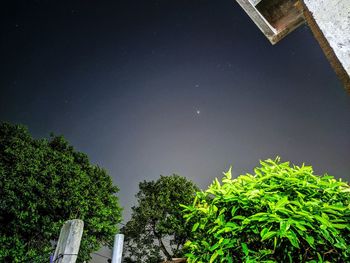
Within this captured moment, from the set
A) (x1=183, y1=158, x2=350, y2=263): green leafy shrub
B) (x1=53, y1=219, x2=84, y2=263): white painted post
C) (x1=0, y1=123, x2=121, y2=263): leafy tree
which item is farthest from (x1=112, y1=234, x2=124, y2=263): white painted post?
(x1=0, y1=123, x2=121, y2=263): leafy tree

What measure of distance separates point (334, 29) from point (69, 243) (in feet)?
12.1

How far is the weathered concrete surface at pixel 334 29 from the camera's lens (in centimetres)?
204

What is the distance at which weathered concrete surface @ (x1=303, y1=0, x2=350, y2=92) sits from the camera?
80.4 inches

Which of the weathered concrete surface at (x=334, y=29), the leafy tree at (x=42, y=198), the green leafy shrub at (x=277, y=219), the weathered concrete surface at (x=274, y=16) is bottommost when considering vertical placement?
the green leafy shrub at (x=277, y=219)

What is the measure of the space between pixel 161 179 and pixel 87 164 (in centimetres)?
679

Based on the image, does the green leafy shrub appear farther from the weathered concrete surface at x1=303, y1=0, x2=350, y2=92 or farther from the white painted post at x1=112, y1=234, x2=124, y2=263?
the weathered concrete surface at x1=303, y1=0, x2=350, y2=92

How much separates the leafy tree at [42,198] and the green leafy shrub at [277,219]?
10.8 meters

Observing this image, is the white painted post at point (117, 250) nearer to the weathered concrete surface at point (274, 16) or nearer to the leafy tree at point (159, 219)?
the weathered concrete surface at point (274, 16)

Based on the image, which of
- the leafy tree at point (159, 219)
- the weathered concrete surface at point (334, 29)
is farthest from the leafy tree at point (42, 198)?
the weathered concrete surface at point (334, 29)

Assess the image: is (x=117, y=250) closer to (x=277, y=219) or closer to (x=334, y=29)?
(x=277, y=219)

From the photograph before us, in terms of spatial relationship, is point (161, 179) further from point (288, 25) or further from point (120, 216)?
point (288, 25)

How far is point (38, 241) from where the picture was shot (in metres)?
13.6

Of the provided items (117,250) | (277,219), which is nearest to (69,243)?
(117,250)

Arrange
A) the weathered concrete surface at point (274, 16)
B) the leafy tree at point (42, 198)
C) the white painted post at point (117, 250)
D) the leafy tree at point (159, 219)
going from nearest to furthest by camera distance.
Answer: the weathered concrete surface at point (274, 16), the white painted post at point (117, 250), the leafy tree at point (42, 198), the leafy tree at point (159, 219)
